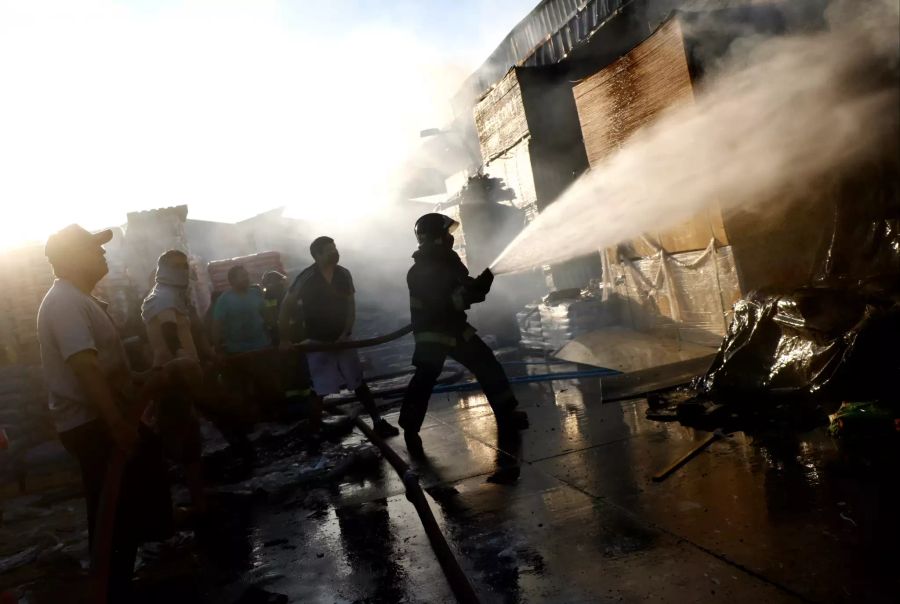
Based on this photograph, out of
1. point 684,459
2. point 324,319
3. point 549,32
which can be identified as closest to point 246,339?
point 324,319

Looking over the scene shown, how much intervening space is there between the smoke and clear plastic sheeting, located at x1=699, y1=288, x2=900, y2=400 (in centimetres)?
175

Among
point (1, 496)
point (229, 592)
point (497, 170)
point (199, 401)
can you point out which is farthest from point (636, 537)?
point (497, 170)

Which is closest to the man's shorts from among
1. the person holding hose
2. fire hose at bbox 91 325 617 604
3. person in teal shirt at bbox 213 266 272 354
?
the person holding hose

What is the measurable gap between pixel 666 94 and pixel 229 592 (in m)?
6.08

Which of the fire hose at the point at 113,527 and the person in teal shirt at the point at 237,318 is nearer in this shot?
the fire hose at the point at 113,527

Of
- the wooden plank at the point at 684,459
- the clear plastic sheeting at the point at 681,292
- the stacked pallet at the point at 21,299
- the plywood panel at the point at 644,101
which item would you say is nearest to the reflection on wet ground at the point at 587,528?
the wooden plank at the point at 684,459

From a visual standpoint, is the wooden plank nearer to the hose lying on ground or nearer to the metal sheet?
the hose lying on ground

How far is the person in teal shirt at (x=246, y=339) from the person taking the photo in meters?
6.84

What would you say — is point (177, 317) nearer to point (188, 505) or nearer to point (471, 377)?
point (188, 505)

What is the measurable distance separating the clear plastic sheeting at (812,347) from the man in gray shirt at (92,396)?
3.91 metres

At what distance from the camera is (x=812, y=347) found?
421cm

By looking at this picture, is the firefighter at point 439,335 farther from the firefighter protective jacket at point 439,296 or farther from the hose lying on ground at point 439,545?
the hose lying on ground at point 439,545

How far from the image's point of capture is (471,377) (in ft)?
29.1

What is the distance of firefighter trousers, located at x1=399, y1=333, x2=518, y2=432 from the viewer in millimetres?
5289
